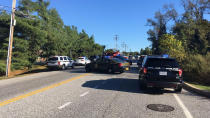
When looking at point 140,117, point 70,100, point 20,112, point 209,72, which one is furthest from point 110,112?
point 209,72

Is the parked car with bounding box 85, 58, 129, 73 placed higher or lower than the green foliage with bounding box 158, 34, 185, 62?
lower

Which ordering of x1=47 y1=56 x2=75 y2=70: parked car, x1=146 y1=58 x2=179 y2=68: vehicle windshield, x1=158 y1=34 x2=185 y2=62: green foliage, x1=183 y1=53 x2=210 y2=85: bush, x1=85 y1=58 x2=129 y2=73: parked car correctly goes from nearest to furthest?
x1=146 y1=58 x2=179 y2=68: vehicle windshield < x1=183 y1=53 x2=210 y2=85: bush < x1=85 y1=58 x2=129 y2=73: parked car < x1=158 y1=34 x2=185 y2=62: green foliage < x1=47 y1=56 x2=75 y2=70: parked car

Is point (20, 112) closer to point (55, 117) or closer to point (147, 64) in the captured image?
point (55, 117)

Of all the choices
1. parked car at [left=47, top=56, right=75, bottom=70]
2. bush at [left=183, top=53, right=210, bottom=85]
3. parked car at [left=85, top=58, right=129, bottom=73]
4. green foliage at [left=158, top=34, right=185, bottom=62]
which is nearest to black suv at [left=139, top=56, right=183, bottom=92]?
bush at [left=183, top=53, right=210, bottom=85]

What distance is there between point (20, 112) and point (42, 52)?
1159 inches

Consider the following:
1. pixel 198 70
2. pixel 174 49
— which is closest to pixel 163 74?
pixel 198 70

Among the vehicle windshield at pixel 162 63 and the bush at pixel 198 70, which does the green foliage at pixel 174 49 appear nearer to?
the bush at pixel 198 70

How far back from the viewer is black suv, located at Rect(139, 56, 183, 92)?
830cm

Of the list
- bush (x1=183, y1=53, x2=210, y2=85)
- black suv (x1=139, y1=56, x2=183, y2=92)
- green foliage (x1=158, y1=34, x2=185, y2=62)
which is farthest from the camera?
green foliage (x1=158, y1=34, x2=185, y2=62)

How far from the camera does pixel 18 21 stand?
22.5m

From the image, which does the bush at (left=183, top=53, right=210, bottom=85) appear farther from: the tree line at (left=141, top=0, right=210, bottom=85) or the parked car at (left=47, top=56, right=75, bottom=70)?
the parked car at (left=47, top=56, right=75, bottom=70)

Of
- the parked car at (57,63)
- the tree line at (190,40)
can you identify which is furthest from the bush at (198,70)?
the parked car at (57,63)

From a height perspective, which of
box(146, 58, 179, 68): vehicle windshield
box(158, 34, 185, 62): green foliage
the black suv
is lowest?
the black suv

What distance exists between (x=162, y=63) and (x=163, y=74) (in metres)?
0.58
